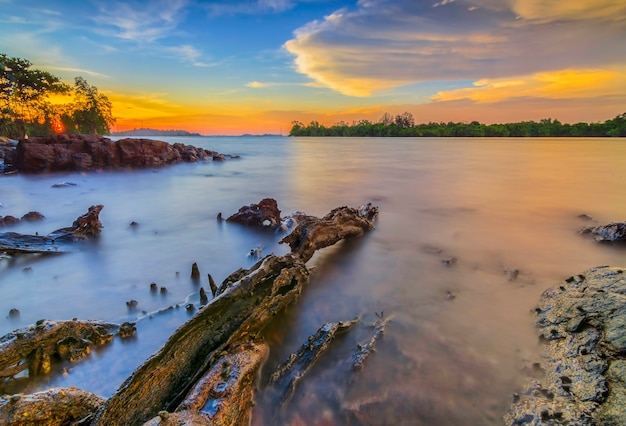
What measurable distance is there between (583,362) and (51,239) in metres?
7.81

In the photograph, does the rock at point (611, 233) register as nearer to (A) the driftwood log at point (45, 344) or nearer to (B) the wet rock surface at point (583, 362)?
(B) the wet rock surface at point (583, 362)

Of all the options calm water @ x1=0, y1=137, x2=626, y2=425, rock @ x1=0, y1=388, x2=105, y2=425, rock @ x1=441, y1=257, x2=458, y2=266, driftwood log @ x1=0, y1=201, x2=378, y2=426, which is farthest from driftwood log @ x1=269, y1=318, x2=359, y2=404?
rock @ x1=441, y1=257, x2=458, y2=266

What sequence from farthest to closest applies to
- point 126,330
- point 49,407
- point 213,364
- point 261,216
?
point 261,216 → point 126,330 → point 213,364 → point 49,407

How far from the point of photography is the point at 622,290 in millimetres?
2797

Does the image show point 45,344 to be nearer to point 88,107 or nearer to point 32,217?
Answer: point 32,217

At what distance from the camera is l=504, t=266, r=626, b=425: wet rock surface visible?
6.19ft

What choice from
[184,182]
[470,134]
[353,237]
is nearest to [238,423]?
[353,237]

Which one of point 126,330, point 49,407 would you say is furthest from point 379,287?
point 49,407

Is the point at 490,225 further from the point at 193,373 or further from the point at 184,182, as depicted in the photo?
the point at 184,182

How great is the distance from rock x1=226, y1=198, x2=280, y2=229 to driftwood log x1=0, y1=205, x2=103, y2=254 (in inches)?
118

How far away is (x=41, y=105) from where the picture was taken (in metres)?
31.2

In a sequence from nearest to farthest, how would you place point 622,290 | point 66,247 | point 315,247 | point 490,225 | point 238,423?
point 238,423 → point 622,290 → point 315,247 → point 66,247 → point 490,225

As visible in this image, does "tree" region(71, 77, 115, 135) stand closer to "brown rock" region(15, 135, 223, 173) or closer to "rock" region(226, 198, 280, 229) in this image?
"brown rock" region(15, 135, 223, 173)

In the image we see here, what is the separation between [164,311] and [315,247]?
225 cm
